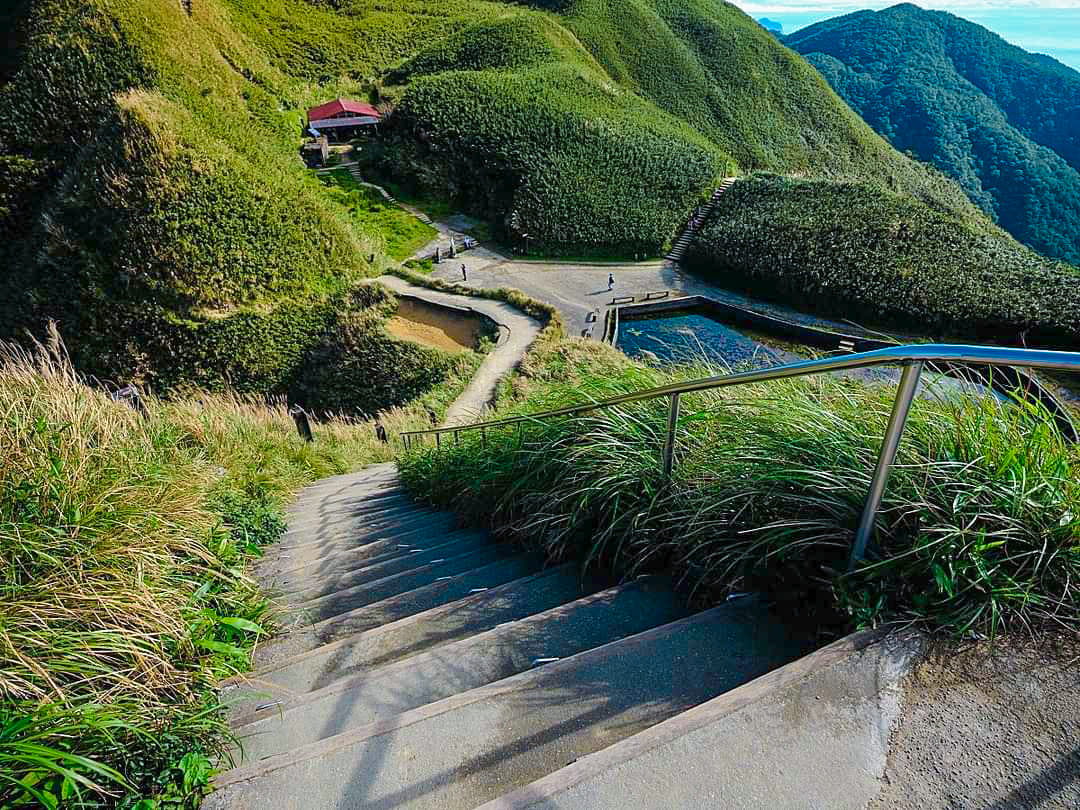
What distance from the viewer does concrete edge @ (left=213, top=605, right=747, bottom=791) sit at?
152 centimetres

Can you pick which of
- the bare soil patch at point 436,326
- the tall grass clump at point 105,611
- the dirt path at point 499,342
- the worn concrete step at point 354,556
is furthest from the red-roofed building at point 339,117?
the worn concrete step at point 354,556

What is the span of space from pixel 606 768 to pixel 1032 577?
129 cm

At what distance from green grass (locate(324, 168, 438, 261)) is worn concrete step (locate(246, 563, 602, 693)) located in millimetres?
23036

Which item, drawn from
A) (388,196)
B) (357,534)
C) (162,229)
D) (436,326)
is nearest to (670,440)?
(357,534)

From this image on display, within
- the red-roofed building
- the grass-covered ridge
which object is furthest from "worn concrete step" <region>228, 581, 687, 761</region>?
the red-roofed building

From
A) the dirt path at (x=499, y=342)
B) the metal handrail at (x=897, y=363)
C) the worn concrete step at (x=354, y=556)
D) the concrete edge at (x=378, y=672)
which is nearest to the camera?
the metal handrail at (x=897, y=363)

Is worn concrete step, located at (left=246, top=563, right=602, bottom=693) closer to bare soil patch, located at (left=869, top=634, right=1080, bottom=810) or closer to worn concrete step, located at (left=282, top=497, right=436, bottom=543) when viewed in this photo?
bare soil patch, located at (left=869, top=634, right=1080, bottom=810)

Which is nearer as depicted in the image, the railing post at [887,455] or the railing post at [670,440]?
the railing post at [887,455]

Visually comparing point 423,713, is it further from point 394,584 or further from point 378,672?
point 394,584

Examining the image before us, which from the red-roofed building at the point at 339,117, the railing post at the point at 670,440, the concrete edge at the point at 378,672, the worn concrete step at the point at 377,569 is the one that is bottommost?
the worn concrete step at the point at 377,569

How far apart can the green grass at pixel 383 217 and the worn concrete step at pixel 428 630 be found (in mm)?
23036

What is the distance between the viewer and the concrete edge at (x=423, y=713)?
1520 millimetres

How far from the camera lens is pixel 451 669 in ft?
6.54

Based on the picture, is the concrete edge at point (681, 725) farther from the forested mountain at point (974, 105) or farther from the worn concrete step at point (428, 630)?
the forested mountain at point (974, 105)
